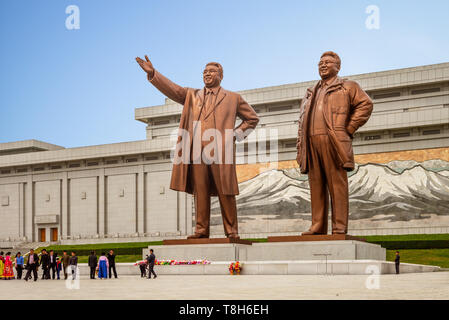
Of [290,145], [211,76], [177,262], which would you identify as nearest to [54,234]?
[290,145]

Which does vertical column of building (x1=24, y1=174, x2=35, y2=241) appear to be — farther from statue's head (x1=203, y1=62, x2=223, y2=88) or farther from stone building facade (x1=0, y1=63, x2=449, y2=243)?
statue's head (x1=203, y1=62, x2=223, y2=88)

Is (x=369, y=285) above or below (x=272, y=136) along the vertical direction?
below

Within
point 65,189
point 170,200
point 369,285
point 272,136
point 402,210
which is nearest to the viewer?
point 369,285

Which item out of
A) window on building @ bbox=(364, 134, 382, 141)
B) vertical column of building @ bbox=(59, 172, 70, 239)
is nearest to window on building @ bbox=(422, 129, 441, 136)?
window on building @ bbox=(364, 134, 382, 141)

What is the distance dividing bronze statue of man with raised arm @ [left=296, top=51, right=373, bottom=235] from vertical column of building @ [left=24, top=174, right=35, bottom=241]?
3317cm

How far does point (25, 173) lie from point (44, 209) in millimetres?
3266

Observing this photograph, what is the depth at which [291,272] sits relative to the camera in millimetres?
12477

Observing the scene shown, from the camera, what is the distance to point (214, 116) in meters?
14.7

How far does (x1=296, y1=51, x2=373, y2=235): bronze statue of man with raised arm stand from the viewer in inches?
532

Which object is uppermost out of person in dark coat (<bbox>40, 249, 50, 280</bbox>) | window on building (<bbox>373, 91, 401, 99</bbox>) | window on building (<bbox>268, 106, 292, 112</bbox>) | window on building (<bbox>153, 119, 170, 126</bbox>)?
window on building (<bbox>373, 91, 401, 99</bbox>)

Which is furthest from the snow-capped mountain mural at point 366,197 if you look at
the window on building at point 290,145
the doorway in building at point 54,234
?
the doorway in building at point 54,234

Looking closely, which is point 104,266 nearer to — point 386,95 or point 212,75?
point 212,75
